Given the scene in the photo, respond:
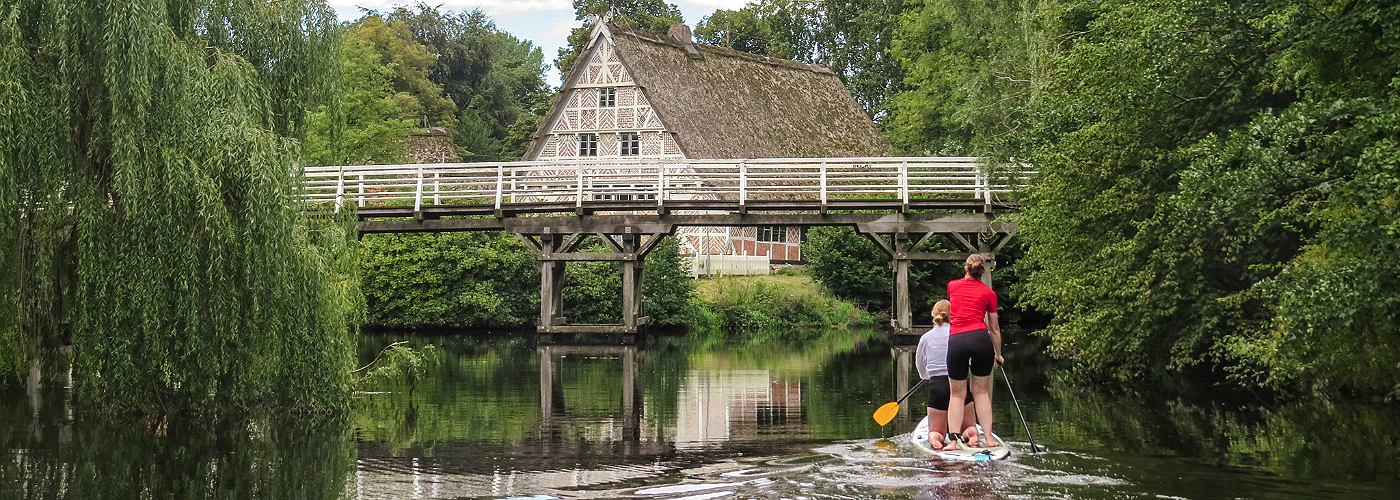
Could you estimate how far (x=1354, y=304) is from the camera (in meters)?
13.8

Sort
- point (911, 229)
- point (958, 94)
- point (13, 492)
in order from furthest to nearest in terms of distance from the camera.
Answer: point (958, 94) < point (911, 229) < point (13, 492)

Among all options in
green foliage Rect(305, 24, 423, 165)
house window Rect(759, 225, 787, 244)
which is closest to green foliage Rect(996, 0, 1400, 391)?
house window Rect(759, 225, 787, 244)

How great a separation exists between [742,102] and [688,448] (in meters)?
40.5

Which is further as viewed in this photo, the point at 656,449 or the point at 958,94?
the point at 958,94

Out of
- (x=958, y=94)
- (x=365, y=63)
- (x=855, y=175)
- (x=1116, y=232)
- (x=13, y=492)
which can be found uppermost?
(x=365, y=63)

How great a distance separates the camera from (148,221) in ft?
46.8

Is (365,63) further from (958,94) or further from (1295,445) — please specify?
(1295,445)

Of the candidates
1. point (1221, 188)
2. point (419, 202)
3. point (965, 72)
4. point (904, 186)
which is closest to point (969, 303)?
point (1221, 188)

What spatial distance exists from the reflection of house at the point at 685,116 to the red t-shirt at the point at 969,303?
124 ft

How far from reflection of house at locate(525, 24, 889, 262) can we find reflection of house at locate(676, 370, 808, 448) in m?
27.0

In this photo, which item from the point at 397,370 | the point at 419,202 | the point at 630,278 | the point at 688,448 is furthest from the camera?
the point at 630,278

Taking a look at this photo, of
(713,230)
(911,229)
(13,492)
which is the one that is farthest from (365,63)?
(13,492)

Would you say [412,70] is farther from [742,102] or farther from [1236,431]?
[1236,431]

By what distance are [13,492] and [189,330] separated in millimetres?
3416
